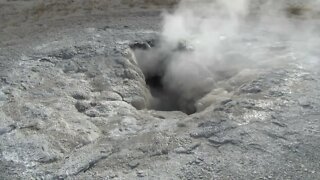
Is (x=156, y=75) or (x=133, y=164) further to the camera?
(x=156, y=75)

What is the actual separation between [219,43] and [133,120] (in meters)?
1.79

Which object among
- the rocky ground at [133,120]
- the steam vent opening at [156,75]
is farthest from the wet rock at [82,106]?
the steam vent opening at [156,75]

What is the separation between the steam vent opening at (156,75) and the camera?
4.80m

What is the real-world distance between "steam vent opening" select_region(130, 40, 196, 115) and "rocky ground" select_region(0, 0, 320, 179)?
0.14 metres

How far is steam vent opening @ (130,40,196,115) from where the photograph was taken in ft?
15.7

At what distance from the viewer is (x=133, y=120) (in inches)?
162

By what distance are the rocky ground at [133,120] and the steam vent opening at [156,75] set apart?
0.47 ft

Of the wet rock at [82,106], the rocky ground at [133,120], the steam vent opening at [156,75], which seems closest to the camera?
the rocky ground at [133,120]

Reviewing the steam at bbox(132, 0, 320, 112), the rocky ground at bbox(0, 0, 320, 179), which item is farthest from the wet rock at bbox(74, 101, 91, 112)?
the steam at bbox(132, 0, 320, 112)

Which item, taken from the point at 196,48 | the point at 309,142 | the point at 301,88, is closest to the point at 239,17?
the point at 196,48

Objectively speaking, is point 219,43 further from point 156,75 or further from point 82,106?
point 82,106

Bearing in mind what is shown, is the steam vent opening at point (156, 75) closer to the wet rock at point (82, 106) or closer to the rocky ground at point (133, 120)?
the rocky ground at point (133, 120)

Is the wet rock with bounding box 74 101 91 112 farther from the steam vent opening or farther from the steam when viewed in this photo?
the steam

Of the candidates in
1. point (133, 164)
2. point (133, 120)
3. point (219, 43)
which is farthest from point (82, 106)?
point (219, 43)
